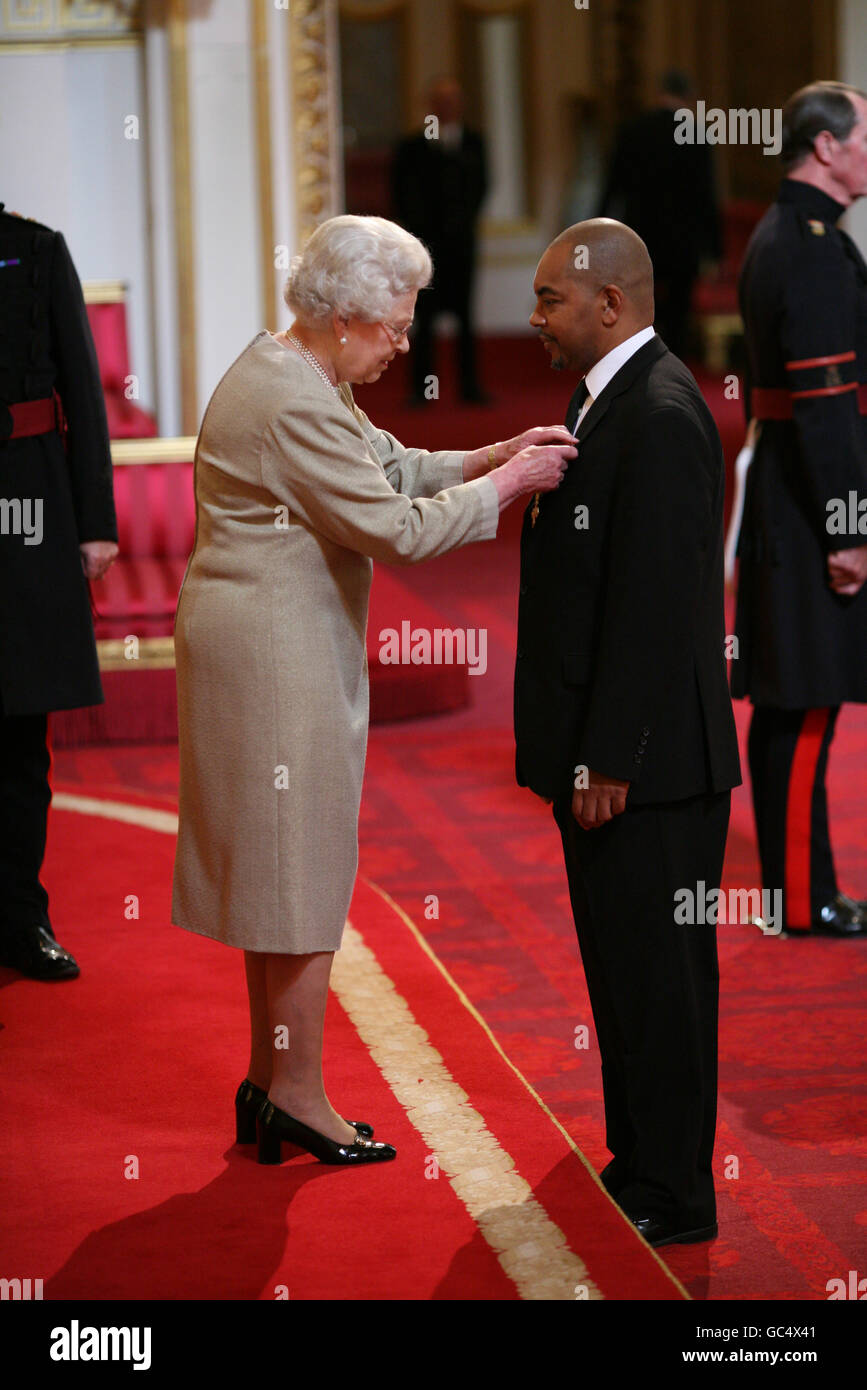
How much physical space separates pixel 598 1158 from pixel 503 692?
369 centimetres

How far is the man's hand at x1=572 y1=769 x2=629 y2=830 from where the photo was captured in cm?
266

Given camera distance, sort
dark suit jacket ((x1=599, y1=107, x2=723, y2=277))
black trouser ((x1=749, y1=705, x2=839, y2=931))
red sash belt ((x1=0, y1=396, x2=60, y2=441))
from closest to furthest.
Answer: red sash belt ((x1=0, y1=396, x2=60, y2=441))
black trouser ((x1=749, y1=705, x2=839, y2=931))
dark suit jacket ((x1=599, y1=107, x2=723, y2=277))

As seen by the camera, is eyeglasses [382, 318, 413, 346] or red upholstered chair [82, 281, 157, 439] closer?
eyeglasses [382, 318, 413, 346]

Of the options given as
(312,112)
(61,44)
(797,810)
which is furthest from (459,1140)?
(61,44)

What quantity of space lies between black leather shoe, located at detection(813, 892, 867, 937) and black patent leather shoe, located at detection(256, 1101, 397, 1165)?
5.21 ft

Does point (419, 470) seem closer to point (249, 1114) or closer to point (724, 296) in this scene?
point (249, 1114)

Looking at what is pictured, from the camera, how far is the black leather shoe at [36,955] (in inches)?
151

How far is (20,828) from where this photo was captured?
3.89 metres

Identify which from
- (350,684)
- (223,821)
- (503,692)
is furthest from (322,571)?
(503,692)

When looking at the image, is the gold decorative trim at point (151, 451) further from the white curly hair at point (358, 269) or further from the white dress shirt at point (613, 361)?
the white dress shirt at point (613, 361)

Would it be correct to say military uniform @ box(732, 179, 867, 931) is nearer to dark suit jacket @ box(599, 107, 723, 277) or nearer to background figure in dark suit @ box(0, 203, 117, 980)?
background figure in dark suit @ box(0, 203, 117, 980)

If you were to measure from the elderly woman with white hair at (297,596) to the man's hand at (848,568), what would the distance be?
4.50ft

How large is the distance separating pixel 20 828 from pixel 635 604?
175 centimetres

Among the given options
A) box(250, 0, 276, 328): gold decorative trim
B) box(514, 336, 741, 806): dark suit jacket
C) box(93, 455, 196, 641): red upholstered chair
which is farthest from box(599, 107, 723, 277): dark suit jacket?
box(514, 336, 741, 806): dark suit jacket
